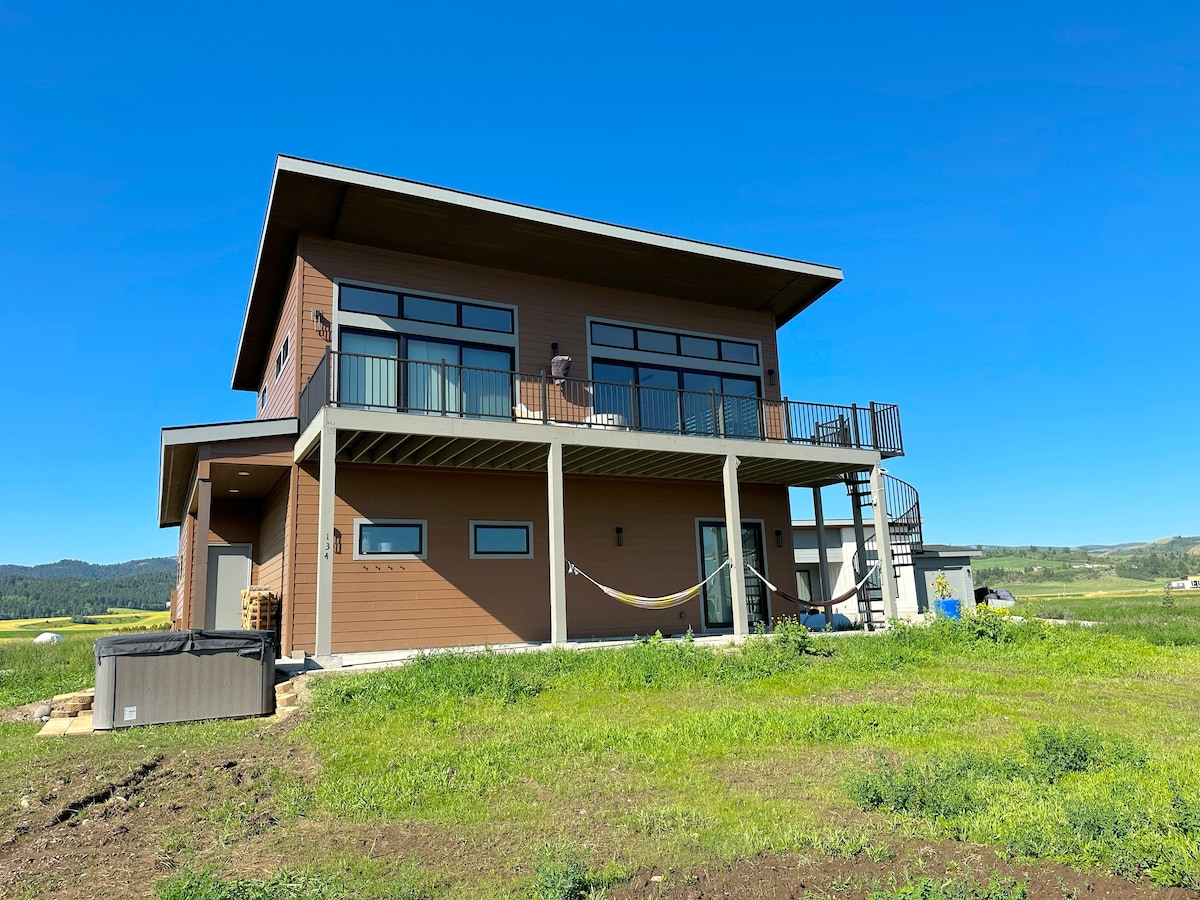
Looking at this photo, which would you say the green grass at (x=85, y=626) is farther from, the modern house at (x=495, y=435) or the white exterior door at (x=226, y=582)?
the modern house at (x=495, y=435)

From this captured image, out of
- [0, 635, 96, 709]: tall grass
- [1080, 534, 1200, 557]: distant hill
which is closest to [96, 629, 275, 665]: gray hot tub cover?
[0, 635, 96, 709]: tall grass

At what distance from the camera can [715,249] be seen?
13.4 meters

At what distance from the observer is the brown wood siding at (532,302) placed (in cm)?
1167

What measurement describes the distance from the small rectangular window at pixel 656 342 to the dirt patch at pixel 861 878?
1145 cm

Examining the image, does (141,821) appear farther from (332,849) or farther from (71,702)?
(71,702)

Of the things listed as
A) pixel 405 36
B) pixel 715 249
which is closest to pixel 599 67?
pixel 405 36

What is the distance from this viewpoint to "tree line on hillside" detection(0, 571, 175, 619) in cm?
9812

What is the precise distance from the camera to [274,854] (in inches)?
145

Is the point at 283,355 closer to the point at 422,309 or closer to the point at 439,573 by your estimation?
the point at 422,309

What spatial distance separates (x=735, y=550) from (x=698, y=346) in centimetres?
466

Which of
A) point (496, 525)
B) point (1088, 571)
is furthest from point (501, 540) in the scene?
point (1088, 571)

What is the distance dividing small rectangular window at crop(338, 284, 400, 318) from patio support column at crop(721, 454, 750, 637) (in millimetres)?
6054

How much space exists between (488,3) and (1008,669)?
1350 cm

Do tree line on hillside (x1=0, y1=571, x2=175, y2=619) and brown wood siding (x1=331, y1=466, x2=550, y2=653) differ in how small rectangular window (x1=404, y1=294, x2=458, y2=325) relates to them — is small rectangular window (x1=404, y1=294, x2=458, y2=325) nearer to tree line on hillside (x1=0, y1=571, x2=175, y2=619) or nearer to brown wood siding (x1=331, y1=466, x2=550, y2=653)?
brown wood siding (x1=331, y1=466, x2=550, y2=653)
